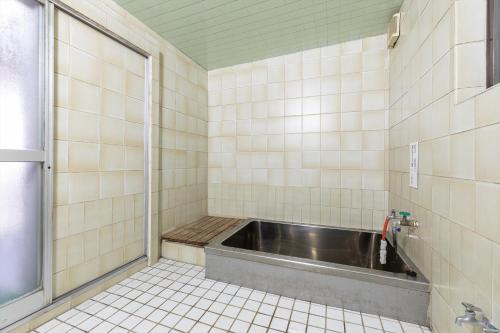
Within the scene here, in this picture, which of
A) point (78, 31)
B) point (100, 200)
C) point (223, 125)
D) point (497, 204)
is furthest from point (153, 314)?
point (223, 125)

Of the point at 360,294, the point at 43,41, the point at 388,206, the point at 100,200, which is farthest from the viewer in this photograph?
the point at 388,206

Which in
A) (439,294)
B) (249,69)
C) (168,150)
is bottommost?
(439,294)

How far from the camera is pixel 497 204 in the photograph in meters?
0.66

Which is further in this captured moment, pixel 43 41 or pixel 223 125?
pixel 223 125

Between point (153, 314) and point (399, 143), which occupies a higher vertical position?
point (399, 143)

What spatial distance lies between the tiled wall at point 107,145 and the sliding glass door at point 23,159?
2.5 inches

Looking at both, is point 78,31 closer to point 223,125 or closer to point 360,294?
point 223,125

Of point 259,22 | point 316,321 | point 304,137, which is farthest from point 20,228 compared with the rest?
point 304,137

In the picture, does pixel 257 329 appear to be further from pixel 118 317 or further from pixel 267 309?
pixel 118 317

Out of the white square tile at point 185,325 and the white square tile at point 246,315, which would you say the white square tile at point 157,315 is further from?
the white square tile at point 246,315

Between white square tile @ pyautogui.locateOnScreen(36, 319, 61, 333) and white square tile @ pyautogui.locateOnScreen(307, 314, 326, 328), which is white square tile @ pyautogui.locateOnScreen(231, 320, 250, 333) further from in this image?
white square tile @ pyautogui.locateOnScreen(36, 319, 61, 333)

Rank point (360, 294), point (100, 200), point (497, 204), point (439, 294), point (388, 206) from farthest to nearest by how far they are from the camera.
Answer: point (388, 206), point (100, 200), point (360, 294), point (439, 294), point (497, 204)

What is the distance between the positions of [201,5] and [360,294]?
2170 mm

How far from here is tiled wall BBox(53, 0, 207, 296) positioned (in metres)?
1.27
